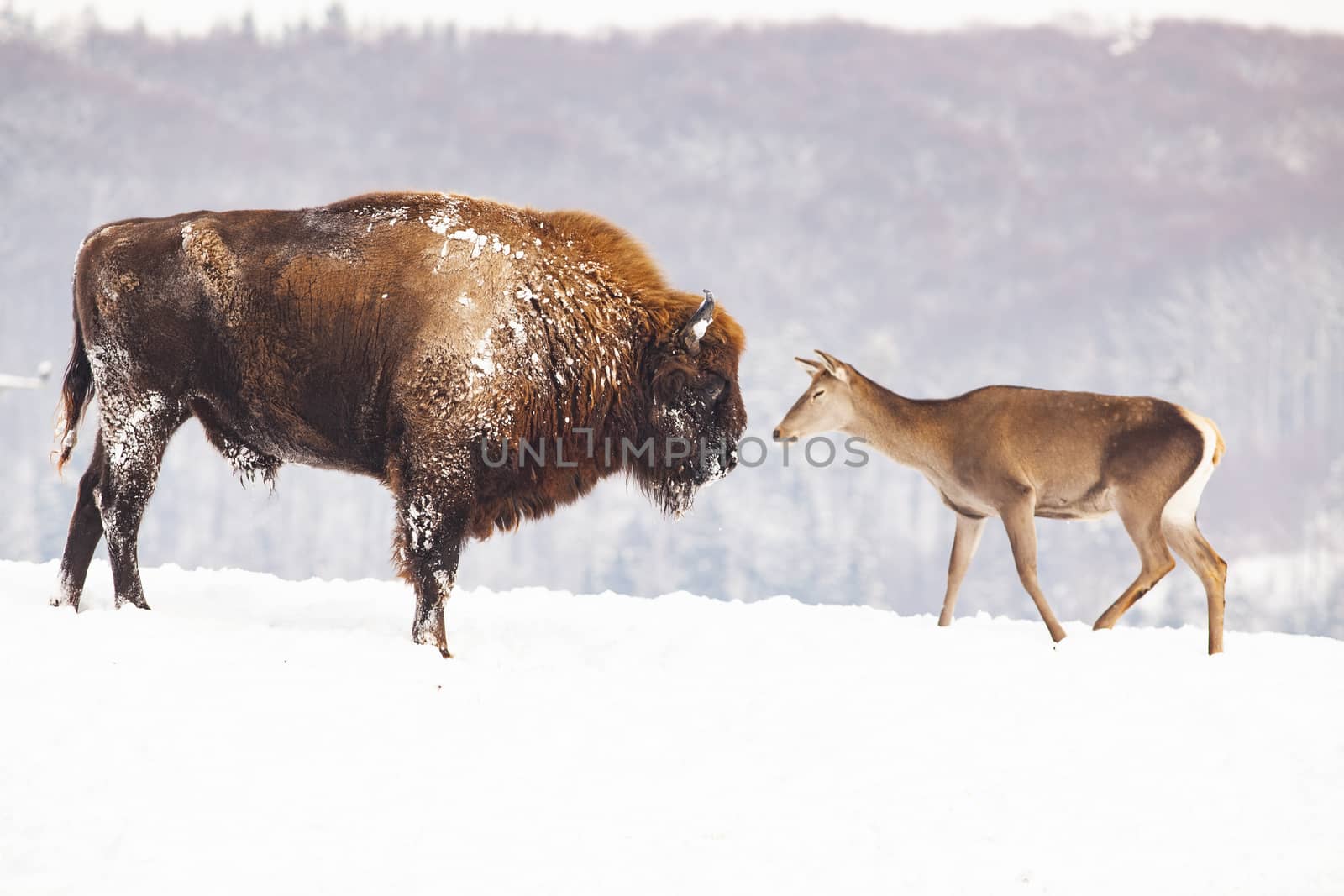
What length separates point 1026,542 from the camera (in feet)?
30.8

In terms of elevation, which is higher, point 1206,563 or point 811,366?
point 811,366

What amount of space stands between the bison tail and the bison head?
423 centimetres

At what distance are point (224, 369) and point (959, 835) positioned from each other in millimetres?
5727

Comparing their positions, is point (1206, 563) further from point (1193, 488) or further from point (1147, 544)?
point (1193, 488)

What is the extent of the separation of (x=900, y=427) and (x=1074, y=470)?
156cm

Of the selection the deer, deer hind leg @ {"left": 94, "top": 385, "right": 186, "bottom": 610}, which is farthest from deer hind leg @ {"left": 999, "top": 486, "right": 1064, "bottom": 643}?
deer hind leg @ {"left": 94, "top": 385, "right": 186, "bottom": 610}

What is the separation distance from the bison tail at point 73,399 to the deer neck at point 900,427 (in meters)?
6.38

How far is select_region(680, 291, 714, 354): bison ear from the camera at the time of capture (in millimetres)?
8688

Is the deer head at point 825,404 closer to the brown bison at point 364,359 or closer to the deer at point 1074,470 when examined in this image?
the deer at point 1074,470

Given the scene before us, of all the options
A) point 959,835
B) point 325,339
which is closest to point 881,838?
point 959,835

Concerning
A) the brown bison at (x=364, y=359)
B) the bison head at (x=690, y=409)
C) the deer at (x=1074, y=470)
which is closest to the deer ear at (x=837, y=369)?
the deer at (x=1074, y=470)

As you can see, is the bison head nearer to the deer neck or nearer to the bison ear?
the bison ear

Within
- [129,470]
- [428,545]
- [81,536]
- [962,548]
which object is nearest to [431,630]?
[428,545]

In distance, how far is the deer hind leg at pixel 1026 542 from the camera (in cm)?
919
